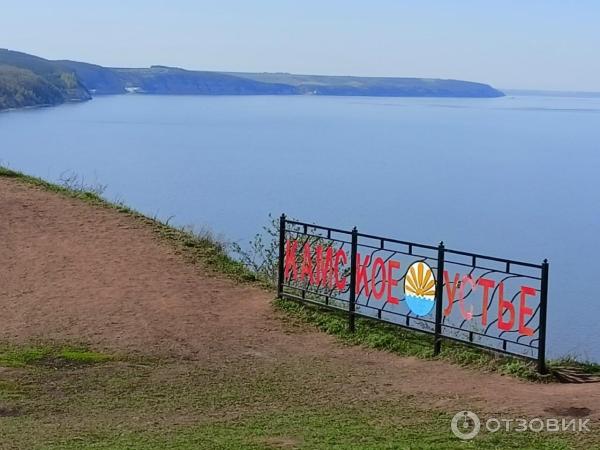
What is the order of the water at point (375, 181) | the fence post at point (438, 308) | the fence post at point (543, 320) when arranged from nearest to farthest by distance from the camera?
the fence post at point (543, 320) → the fence post at point (438, 308) → the water at point (375, 181)

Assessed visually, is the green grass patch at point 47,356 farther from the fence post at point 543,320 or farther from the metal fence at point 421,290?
the fence post at point 543,320

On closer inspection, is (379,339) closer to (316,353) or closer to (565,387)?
(316,353)

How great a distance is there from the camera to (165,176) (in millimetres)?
37094

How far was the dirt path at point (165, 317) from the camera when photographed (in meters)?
6.35

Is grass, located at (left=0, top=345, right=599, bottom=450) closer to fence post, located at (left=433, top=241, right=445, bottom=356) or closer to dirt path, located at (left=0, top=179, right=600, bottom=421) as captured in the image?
dirt path, located at (left=0, top=179, right=600, bottom=421)

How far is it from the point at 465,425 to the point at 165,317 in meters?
4.17

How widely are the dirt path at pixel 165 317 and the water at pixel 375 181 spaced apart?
275 centimetres

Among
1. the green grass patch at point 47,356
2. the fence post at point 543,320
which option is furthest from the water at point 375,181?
the green grass patch at point 47,356

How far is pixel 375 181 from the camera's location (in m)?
38.0

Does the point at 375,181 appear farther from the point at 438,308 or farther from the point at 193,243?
the point at 438,308

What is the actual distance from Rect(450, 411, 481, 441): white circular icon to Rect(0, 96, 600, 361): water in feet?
11.9

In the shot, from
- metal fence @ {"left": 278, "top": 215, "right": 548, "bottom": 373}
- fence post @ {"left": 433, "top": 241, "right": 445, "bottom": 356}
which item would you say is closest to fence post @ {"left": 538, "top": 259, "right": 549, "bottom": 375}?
metal fence @ {"left": 278, "top": 215, "right": 548, "bottom": 373}

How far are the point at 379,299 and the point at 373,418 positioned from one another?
106 inches

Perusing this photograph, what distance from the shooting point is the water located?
77.2 feet
